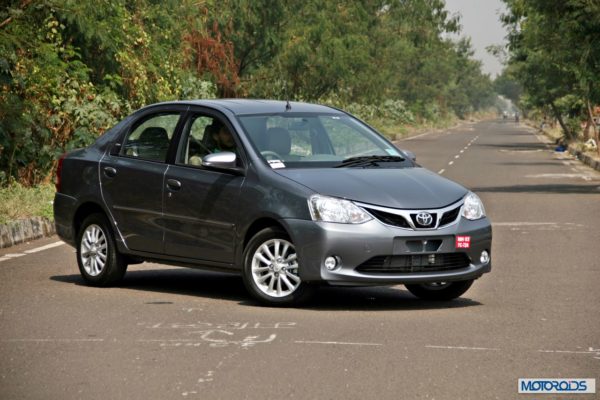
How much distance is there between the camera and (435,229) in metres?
10.1

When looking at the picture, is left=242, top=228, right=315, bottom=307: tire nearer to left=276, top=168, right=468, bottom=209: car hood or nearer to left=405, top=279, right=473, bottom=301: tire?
left=276, top=168, right=468, bottom=209: car hood

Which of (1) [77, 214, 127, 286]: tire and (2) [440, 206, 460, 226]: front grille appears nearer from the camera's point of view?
(2) [440, 206, 460, 226]: front grille

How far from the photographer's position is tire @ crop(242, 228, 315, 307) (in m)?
10.2

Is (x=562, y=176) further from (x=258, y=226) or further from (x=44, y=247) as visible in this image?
(x=258, y=226)

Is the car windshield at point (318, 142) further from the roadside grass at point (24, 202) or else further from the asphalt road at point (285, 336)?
the roadside grass at point (24, 202)

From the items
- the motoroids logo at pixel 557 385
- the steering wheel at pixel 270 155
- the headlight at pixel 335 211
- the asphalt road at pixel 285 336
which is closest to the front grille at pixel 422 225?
the headlight at pixel 335 211

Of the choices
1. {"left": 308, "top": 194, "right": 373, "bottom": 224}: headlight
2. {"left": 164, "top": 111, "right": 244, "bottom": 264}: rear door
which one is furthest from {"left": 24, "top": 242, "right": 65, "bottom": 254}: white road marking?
{"left": 308, "top": 194, "right": 373, "bottom": 224}: headlight

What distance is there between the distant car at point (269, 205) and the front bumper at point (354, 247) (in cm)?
1

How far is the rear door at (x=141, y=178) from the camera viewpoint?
448 inches

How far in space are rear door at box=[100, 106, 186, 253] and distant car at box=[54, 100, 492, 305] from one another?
1 centimetres

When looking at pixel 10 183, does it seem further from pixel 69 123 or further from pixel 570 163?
pixel 570 163

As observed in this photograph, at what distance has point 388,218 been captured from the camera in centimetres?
1004

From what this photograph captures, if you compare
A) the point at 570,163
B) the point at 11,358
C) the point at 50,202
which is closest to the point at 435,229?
the point at 11,358

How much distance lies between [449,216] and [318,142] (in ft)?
4.90
